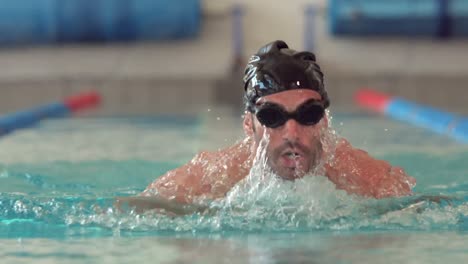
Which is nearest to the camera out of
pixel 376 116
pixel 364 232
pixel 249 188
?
pixel 364 232

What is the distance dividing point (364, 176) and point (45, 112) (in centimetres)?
484

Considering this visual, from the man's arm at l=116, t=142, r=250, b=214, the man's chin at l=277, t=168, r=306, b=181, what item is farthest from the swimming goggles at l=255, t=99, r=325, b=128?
the man's arm at l=116, t=142, r=250, b=214

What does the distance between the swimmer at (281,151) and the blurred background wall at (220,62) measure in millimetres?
6455

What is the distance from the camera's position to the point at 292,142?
86.4 inches

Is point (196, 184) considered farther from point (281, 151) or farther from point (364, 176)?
point (364, 176)

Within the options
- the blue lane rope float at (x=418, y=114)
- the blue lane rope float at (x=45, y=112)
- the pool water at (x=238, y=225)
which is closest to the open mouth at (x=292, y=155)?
the pool water at (x=238, y=225)

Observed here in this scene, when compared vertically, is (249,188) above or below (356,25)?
above

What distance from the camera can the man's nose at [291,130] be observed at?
7.19 feet

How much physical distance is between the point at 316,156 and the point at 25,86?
24.6 feet

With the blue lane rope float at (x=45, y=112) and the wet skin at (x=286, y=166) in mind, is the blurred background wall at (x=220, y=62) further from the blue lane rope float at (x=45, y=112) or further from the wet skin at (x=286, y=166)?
the wet skin at (x=286, y=166)

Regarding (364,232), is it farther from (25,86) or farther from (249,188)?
(25,86)

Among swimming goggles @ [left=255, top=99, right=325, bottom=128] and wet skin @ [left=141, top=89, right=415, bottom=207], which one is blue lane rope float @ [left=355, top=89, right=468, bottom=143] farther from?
swimming goggles @ [left=255, top=99, right=325, bottom=128]

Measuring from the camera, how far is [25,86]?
30.6ft

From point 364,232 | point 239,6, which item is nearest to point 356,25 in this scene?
point 239,6
